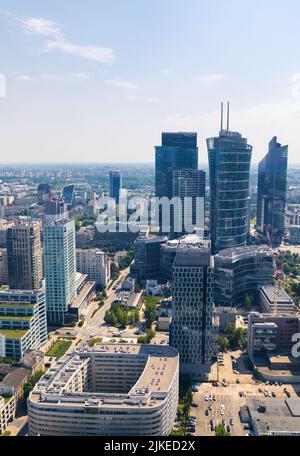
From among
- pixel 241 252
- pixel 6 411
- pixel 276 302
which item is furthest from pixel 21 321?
pixel 241 252

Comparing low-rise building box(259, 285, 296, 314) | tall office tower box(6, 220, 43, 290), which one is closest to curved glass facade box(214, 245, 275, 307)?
low-rise building box(259, 285, 296, 314)

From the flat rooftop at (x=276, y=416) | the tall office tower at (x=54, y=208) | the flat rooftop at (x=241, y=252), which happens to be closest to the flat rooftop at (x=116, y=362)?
the flat rooftop at (x=276, y=416)

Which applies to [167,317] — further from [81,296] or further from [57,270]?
[57,270]

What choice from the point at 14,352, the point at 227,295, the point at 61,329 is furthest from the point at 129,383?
the point at 227,295

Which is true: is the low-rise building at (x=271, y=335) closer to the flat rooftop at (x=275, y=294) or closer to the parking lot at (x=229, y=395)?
the parking lot at (x=229, y=395)

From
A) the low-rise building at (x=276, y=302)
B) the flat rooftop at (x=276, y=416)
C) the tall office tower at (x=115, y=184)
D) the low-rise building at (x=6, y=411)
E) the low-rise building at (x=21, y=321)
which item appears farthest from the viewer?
the tall office tower at (x=115, y=184)

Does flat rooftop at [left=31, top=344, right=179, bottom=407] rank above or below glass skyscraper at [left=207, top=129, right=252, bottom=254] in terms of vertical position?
below

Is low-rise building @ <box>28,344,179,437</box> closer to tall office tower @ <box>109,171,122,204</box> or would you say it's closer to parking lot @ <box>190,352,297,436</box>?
parking lot @ <box>190,352,297,436</box>
